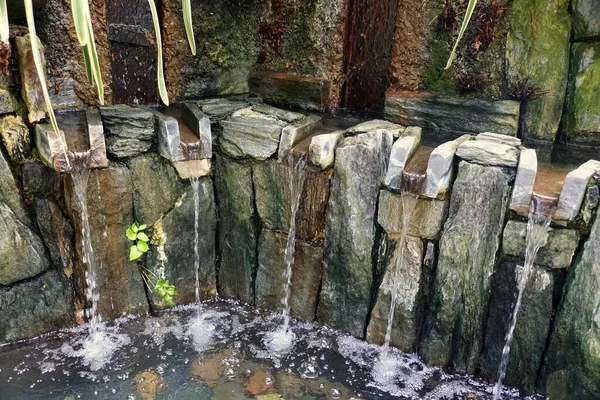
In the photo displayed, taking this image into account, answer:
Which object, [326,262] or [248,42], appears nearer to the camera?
[326,262]

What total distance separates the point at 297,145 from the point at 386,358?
1.27 meters

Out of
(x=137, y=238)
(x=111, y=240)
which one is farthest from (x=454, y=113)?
(x=111, y=240)

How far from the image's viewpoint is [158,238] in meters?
3.12

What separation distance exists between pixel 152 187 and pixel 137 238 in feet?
1.00

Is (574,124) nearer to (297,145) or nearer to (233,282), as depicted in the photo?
(297,145)

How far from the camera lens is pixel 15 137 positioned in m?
2.77

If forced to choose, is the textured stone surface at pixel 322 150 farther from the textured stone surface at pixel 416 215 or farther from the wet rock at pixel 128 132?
the wet rock at pixel 128 132

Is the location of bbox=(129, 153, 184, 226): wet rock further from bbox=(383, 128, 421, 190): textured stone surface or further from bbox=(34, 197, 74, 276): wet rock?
bbox=(383, 128, 421, 190): textured stone surface

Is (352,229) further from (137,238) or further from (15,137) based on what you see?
(15,137)

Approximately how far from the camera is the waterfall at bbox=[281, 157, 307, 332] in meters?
2.93

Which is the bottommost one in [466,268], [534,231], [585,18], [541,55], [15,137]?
[466,268]

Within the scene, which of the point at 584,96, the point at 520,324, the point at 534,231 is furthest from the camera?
the point at 584,96

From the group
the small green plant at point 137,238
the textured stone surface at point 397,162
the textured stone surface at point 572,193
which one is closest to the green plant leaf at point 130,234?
the small green plant at point 137,238

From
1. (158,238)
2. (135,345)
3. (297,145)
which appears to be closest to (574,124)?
(297,145)
